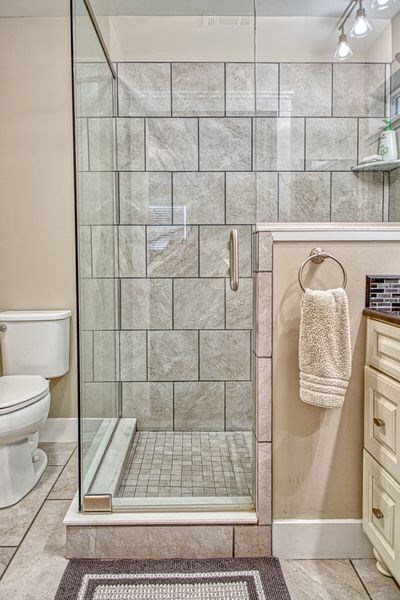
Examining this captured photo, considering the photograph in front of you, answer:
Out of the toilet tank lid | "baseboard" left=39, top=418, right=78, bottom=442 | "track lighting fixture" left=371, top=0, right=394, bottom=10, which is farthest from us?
"baseboard" left=39, top=418, right=78, bottom=442

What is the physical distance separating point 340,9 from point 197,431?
2148mm

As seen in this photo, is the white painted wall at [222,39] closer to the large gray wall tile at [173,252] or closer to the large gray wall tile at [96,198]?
the large gray wall tile at [96,198]

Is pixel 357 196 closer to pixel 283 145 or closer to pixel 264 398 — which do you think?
pixel 283 145

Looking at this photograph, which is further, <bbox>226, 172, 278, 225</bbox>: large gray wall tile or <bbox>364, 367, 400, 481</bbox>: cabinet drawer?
<bbox>226, 172, 278, 225</bbox>: large gray wall tile

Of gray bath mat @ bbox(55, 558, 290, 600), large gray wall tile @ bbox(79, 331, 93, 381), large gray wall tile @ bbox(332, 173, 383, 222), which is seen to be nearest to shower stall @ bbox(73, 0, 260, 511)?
large gray wall tile @ bbox(79, 331, 93, 381)

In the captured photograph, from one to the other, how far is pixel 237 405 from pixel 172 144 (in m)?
1.35

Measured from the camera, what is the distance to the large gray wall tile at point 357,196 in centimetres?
186

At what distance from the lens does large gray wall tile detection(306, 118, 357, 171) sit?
2025 mm

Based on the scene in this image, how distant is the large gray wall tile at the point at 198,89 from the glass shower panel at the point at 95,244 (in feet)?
1.10

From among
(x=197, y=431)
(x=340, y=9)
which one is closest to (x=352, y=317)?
(x=197, y=431)

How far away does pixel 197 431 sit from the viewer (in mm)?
2184

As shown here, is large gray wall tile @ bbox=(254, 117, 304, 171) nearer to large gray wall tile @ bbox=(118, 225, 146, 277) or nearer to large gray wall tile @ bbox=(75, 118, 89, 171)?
large gray wall tile @ bbox=(118, 225, 146, 277)

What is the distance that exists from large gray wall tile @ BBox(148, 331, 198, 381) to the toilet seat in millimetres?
551

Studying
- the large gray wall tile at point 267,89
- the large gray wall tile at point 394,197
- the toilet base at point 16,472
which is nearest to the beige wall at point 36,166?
the toilet base at point 16,472
